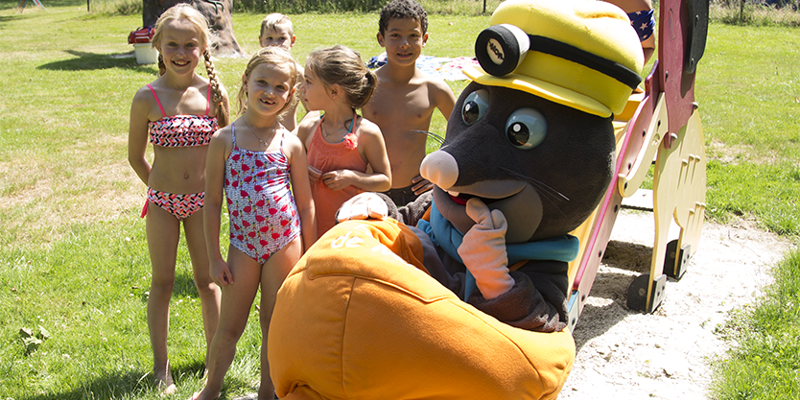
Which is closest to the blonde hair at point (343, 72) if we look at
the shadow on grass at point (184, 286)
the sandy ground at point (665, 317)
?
the sandy ground at point (665, 317)

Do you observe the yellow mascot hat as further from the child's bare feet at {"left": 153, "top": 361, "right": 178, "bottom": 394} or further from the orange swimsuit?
the child's bare feet at {"left": 153, "top": 361, "right": 178, "bottom": 394}

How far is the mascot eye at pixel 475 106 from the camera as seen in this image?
6.32ft

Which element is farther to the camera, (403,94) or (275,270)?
(403,94)

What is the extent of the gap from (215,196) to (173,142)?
468mm

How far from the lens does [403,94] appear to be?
3.35m

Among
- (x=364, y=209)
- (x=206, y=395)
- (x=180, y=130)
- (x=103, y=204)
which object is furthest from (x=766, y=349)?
(x=103, y=204)

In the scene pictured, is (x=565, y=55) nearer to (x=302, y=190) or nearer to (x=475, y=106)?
(x=475, y=106)

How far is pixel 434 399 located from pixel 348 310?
Result: 1.17 ft

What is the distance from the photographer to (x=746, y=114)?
8.28 metres

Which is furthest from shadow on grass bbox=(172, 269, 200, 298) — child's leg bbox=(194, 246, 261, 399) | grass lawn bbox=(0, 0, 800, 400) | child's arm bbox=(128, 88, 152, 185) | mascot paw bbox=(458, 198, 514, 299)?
mascot paw bbox=(458, 198, 514, 299)

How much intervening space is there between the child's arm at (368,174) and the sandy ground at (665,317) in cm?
137

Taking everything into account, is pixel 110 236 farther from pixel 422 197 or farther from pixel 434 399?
pixel 434 399

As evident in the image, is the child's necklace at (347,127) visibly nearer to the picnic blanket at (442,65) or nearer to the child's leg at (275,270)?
the child's leg at (275,270)

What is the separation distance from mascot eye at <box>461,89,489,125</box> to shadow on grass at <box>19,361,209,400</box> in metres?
1.77
